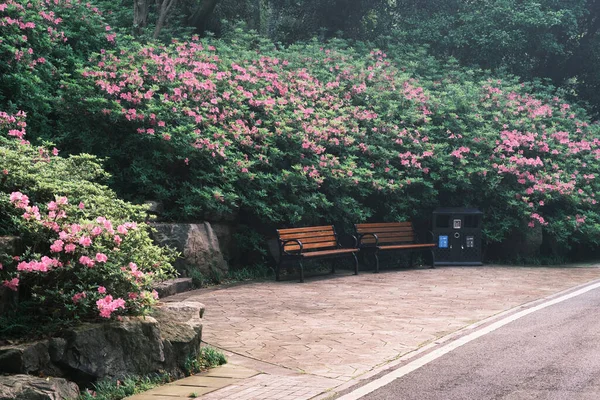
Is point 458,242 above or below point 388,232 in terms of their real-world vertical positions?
below

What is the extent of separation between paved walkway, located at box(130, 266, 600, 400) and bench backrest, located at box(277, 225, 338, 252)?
1.98 ft

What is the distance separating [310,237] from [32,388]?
9.28m

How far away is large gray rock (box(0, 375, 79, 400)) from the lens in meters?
5.69

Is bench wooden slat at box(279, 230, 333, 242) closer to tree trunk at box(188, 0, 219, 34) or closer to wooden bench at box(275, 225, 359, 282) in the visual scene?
wooden bench at box(275, 225, 359, 282)

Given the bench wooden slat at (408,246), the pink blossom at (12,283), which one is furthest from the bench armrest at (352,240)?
the pink blossom at (12,283)

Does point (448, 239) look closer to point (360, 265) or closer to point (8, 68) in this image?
point (360, 265)

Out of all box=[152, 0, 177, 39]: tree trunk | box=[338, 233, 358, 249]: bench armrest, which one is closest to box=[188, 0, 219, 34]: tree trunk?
box=[152, 0, 177, 39]: tree trunk

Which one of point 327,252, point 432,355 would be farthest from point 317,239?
point 432,355

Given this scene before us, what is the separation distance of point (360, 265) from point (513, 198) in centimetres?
383

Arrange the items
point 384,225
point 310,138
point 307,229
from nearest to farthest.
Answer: point 307,229, point 310,138, point 384,225

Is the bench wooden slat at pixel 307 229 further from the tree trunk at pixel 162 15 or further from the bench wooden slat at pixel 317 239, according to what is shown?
the tree trunk at pixel 162 15

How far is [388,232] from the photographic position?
54.4ft

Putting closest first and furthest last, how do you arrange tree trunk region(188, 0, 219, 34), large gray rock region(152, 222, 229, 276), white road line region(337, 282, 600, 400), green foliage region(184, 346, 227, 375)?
white road line region(337, 282, 600, 400), green foliage region(184, 346, 227, 375), large gray rock region(152, 222, 229, 276), tree trunk region(188, 0, 219, 34)

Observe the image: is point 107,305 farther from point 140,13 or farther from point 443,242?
point 140,13
